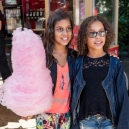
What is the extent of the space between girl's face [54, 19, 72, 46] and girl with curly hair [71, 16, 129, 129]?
0.15m

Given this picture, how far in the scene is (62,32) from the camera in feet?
7.02

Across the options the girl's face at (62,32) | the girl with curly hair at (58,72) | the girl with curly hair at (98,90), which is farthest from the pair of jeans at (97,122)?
the girl's face at (62,32)

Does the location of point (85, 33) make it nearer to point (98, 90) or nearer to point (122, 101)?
point (98, 90)

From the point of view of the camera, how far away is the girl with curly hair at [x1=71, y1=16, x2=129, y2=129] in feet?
6.63

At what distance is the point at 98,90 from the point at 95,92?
0.03m

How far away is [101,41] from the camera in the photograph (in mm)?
2111

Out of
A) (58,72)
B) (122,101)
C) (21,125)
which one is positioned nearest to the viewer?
(122,101)

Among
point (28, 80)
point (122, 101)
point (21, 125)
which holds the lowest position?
point (21, 125)

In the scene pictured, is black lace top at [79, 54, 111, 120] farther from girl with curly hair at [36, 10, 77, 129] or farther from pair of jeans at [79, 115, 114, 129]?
girl with curly hair at [36, 10, 77, 129]

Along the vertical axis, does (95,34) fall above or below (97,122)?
above

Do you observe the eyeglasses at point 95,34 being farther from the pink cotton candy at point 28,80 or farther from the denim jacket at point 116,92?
the pink cotton candy at point 28,80

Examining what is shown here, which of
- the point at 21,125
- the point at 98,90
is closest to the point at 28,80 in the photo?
the point at 98,90

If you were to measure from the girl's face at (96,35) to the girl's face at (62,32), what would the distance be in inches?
7.2

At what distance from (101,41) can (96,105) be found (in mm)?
520
